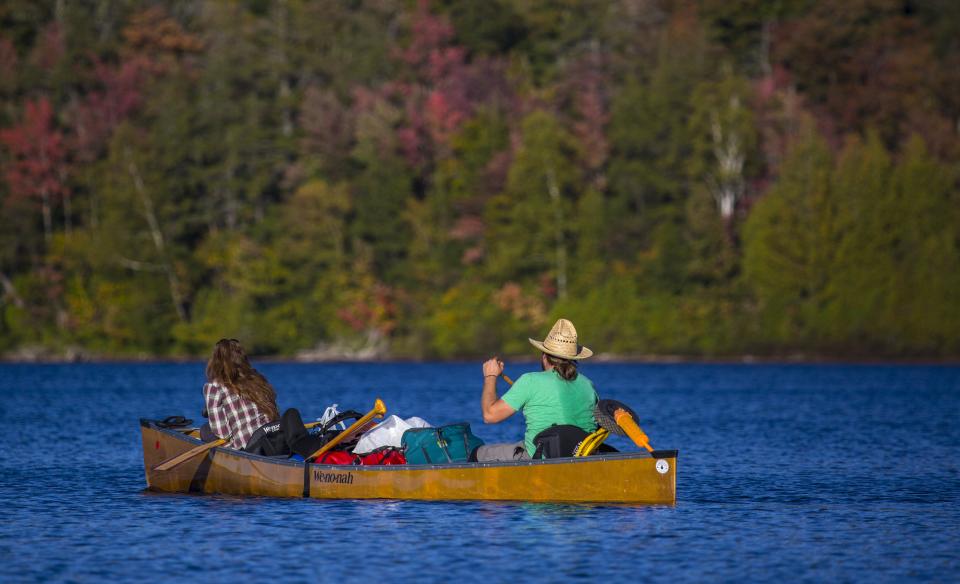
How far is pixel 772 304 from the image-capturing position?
8175 centimetres

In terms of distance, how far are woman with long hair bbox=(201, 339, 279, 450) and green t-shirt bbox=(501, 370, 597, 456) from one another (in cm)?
369

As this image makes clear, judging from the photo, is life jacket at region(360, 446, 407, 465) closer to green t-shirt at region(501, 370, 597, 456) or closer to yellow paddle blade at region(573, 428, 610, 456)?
green t-shirt at region(501, 370, 597, 456)

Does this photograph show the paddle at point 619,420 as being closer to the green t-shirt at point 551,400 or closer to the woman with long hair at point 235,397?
the green t-shirt at point 551,400

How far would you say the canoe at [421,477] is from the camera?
1958 centimetres

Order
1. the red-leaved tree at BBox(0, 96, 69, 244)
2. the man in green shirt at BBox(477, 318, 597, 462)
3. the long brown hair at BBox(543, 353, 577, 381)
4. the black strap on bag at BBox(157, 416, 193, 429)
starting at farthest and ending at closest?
the red-leaved tree at BBox(0, 96, 69, 244)
the black strap on bag at BBox(157, 416, 193, 429)
the long brown hair at BBox(543, 353, 577, 381)
the man in green shirt at BBox(477, 318, 597, 462)

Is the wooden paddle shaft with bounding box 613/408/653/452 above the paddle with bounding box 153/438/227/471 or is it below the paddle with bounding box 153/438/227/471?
above

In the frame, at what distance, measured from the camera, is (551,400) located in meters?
19.3

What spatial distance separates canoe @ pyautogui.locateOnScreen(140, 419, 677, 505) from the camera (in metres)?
19.6

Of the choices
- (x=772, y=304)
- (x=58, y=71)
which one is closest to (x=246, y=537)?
(x=772, y=304)

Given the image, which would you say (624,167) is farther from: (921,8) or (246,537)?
(246,537)

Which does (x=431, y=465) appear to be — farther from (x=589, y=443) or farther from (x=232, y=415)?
(x=232, y=415)

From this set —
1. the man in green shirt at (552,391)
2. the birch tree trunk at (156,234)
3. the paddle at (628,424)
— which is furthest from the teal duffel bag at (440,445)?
the birch tree trunk at (156,234)

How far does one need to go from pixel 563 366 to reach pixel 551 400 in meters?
0.46

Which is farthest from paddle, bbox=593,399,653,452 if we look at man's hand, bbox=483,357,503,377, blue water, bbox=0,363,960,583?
man's hand, bbox=483,357,503,377
